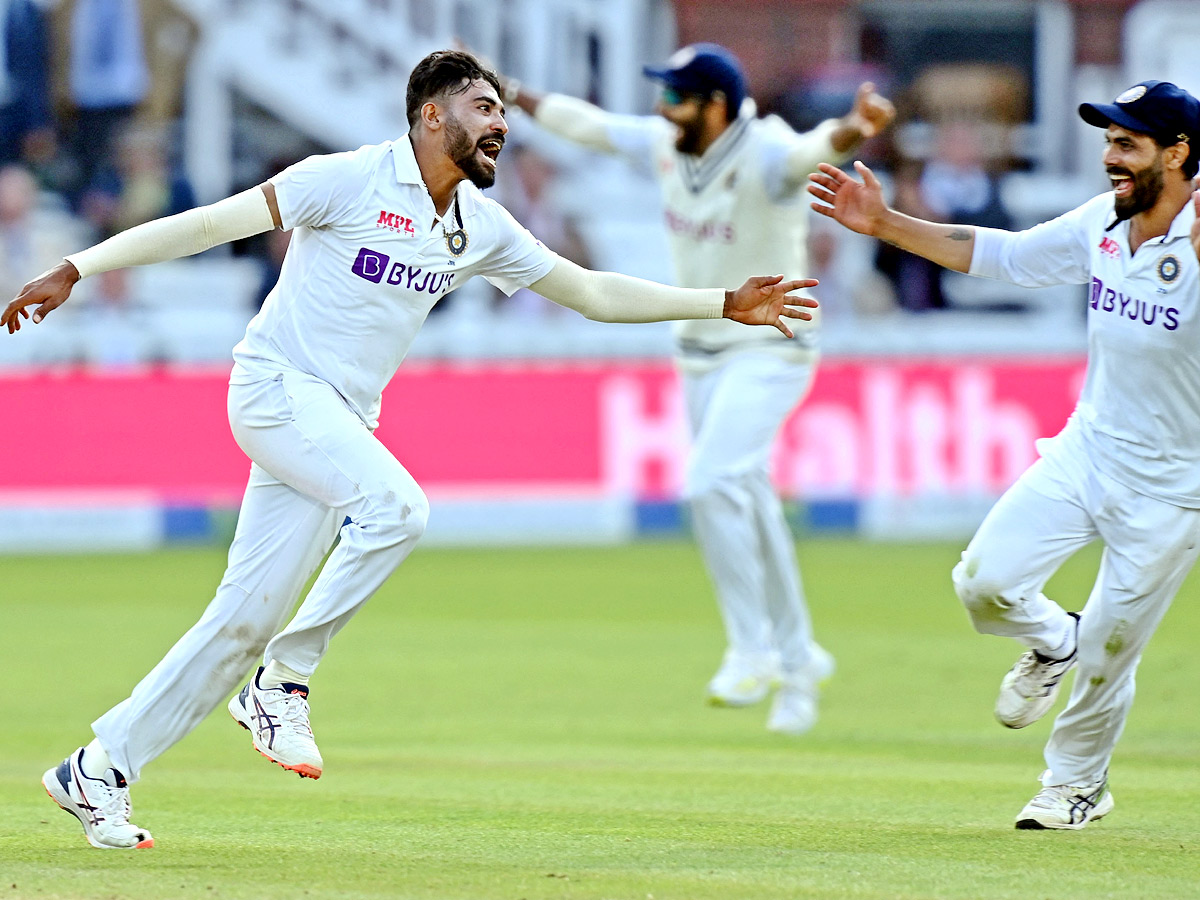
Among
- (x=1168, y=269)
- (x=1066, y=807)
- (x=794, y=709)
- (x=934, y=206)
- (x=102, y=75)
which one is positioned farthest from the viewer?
(x=102, y=75)

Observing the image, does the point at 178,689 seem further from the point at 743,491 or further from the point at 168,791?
the point at 743,491

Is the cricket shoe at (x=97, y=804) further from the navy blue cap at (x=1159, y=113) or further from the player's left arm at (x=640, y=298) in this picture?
the navy blue cap at (x=1159, y=113)

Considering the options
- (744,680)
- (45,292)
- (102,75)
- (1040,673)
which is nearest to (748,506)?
(744,680)

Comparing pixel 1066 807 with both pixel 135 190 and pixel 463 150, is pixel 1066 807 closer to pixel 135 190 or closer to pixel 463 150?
pixel 463 150

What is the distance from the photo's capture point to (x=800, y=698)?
849cm

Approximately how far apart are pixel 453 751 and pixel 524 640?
3376 millimetres

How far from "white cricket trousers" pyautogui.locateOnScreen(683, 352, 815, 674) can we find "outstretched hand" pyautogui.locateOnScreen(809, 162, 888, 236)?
2.64m

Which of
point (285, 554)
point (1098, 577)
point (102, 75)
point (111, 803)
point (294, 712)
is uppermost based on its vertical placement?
point (102, 75)

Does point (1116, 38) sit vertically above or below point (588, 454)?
above

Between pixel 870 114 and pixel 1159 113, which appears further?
pixel 870 114

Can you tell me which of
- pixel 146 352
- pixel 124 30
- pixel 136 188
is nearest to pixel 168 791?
pixel 146 352

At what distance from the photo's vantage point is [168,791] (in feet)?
22.2

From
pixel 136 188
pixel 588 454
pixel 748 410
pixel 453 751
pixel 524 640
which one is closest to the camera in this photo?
pixel 453 751

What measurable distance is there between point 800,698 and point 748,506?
917mm
